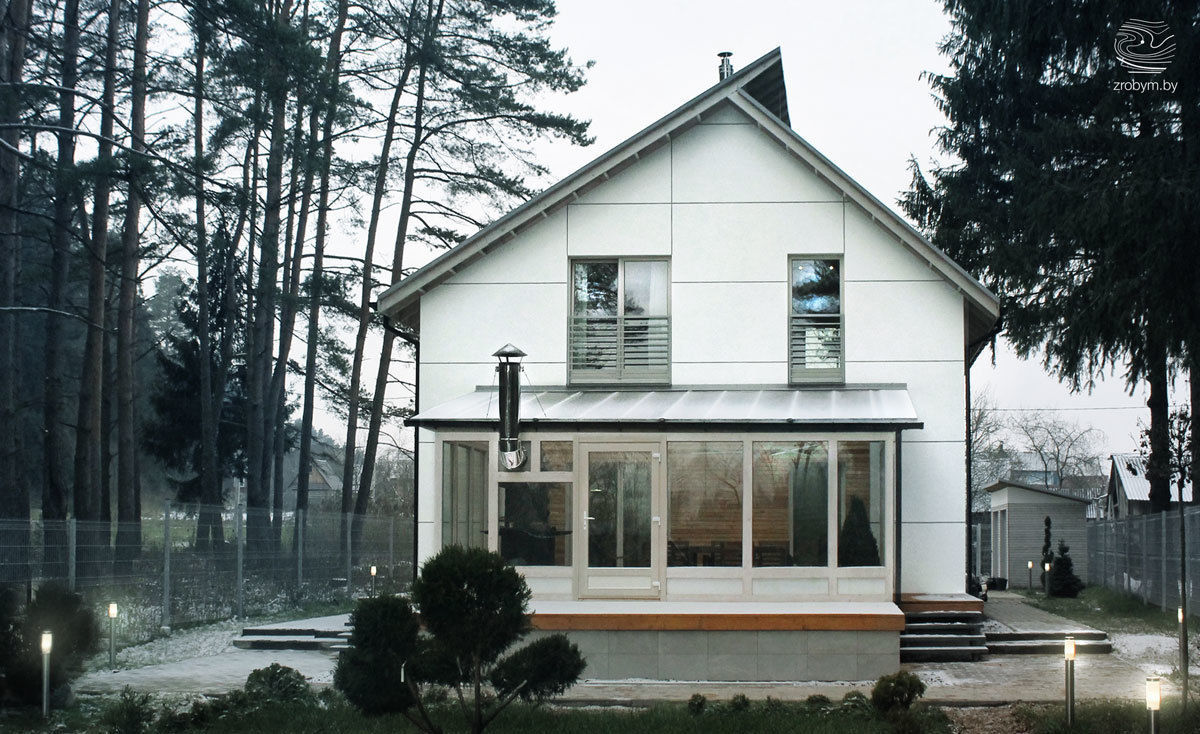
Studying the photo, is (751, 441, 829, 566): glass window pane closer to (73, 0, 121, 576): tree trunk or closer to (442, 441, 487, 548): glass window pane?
(442, 441, 487, 548): glass window pane

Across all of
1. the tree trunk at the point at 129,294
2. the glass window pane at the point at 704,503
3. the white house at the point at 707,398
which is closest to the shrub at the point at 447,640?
the white house at the point at 707,398

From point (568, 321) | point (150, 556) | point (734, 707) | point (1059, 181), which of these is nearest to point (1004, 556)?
point (1059, 181)

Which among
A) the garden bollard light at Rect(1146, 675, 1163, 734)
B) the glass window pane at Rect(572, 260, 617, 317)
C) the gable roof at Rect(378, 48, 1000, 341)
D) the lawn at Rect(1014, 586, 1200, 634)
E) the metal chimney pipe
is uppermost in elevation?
the gable roof at Rect(378, 48, 1000, 341)

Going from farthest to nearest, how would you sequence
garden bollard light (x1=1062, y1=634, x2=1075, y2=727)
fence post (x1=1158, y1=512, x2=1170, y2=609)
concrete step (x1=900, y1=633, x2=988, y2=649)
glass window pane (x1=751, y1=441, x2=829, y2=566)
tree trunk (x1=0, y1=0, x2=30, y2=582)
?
fence post (x1=1158, y1=512, x2=1170, y2=609), tree trunk (x1=0, y1=0, x2=30, y2=582), glass window pane (x1=751, y1=441, x2=829, y2=566), concrete step (x1=900, y1=633, x2=988, y2=649), garden bollard light (x1=1062, y1=634, x2=1075, y2=727)

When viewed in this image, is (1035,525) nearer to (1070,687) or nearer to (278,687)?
(1070,687)

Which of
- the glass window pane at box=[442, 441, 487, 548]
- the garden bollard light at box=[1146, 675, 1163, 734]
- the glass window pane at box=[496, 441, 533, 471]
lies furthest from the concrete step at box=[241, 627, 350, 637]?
the garden bollard light at box=[1146, 675, 1163, 734]

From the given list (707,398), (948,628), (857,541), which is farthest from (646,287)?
(948,628)

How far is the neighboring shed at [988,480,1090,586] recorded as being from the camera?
34.9 m

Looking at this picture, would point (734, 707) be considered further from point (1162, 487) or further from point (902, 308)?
point (1162, 487)

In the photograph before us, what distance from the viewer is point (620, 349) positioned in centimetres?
1880

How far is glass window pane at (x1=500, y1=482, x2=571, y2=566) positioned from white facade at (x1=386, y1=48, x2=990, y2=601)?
1.47 m

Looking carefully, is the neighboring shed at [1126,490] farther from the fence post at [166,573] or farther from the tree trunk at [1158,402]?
the fence post at [166,573]

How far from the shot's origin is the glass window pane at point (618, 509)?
56.0 feet

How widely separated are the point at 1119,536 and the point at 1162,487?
53.2 inches
